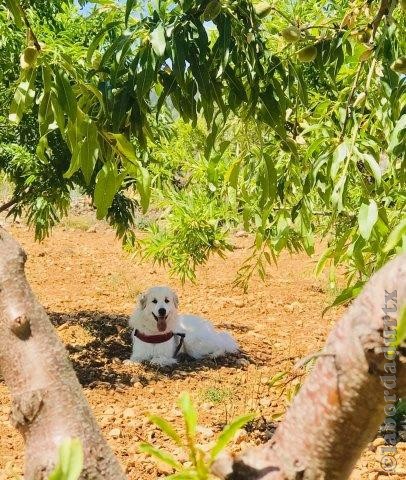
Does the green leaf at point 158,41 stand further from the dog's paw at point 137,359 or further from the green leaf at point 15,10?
the dog's paw at point 137,359

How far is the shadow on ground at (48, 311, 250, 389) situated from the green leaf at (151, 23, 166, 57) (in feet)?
14.6

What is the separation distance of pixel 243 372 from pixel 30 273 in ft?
22.5

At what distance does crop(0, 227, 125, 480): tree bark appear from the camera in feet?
2.74

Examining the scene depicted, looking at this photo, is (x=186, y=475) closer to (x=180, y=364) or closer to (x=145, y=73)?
(x=145, y=73)

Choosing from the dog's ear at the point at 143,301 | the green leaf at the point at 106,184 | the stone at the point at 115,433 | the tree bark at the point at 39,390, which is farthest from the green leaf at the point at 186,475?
the dog's ear at the point at 143,301

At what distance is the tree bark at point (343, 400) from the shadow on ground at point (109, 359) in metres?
4.90

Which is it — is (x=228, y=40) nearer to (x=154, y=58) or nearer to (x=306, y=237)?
(x=154, y=58)

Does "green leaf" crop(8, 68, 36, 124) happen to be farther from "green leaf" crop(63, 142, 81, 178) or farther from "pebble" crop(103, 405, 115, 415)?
"pebble" crop(103, 405, 115, 415)

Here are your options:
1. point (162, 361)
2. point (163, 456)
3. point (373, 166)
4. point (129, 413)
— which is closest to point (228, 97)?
point (373, 166)

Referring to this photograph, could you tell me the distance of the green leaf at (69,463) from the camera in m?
0.63

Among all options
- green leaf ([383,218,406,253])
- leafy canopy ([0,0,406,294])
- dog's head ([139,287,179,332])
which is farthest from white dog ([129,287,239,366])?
green leaf ([383,218,406,253])

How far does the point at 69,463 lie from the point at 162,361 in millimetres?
5718

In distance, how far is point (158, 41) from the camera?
1308 mm

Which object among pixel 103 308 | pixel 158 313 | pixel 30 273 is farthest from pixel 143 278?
pixel 158 313
